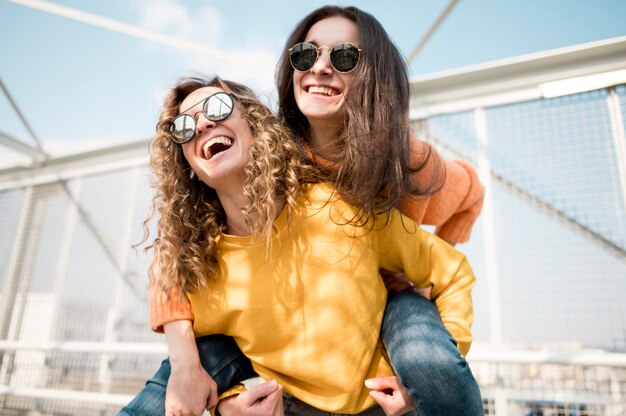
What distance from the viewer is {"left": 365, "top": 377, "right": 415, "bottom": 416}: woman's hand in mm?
962

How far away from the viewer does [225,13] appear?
303 centimetres

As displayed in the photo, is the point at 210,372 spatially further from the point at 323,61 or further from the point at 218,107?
the point at 323,61

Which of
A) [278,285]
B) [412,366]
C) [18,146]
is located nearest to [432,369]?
[412,366]

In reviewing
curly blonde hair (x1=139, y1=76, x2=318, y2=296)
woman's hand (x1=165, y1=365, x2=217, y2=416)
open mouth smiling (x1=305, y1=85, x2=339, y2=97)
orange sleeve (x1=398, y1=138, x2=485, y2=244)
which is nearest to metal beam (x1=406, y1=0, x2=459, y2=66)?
orange sleeve (x1=398, y1=138, x2=485, y2=244)

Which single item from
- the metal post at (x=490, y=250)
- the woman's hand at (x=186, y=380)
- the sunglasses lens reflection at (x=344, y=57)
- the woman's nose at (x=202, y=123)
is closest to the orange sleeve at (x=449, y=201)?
the sunglasses lens reflection at (x=344, y=57)

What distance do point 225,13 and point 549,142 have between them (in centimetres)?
213

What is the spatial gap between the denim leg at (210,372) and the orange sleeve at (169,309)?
0.09 metres

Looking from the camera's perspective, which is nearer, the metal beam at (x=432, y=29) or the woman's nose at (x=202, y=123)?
the woman's nose at (x=202, y=123)

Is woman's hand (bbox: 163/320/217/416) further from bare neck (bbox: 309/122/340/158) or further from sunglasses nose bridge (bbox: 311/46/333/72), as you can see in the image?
sunglasses nose bridge (bbox: 311/46/333/72)

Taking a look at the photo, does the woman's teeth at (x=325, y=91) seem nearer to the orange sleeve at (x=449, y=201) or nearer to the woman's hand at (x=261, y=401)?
the orange sleeve at (x=449, y=201)

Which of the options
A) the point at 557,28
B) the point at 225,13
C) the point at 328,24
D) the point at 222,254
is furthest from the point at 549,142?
the point at 225,13

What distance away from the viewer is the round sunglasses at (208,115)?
1.17 meters

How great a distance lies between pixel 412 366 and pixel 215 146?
0.72m

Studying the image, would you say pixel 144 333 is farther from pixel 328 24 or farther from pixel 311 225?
pixel 328 24
